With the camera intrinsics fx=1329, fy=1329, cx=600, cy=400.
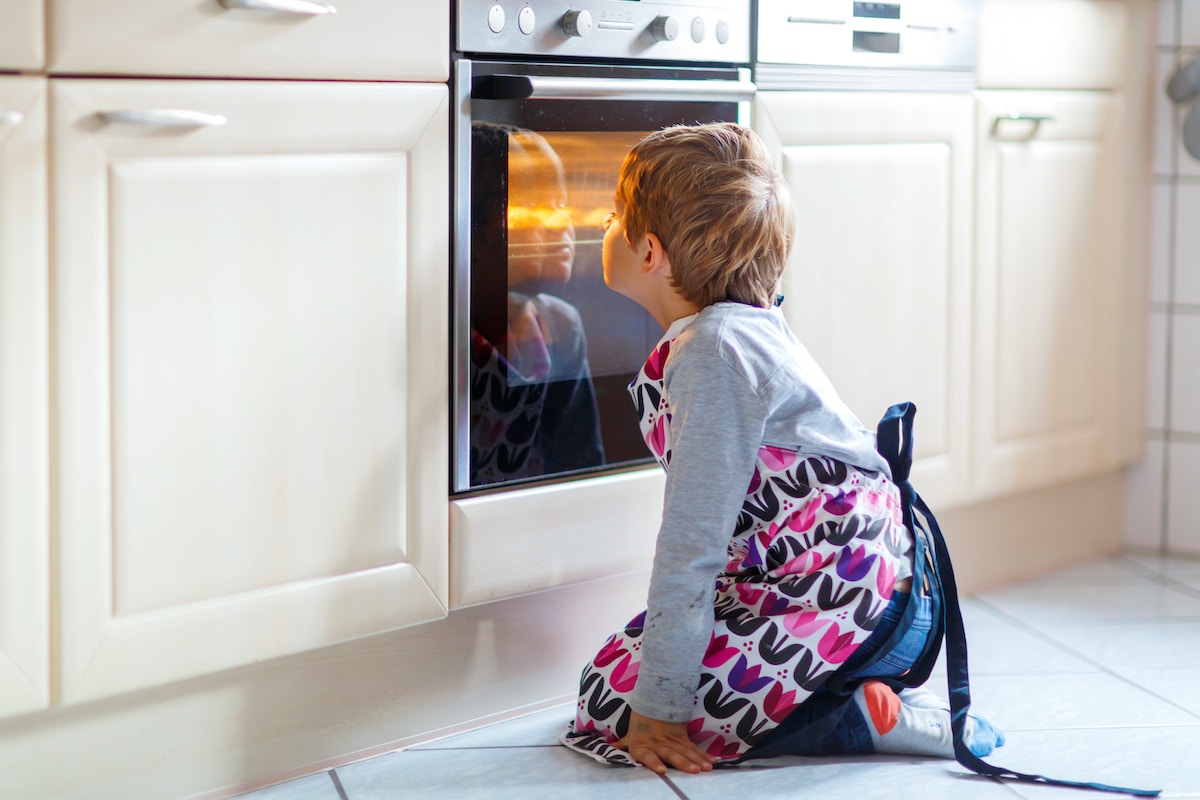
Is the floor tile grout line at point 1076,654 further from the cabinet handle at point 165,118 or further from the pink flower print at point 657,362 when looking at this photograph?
the cabinet handle at point 165,118

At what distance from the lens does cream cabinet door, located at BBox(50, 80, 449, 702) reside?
125 cm

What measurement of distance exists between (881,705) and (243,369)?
786 mm

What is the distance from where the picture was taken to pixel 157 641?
133 cm

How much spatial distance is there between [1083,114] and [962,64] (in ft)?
0.98

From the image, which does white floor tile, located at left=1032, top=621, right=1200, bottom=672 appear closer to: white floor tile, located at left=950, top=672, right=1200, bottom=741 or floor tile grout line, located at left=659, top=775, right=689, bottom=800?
white floor tile, located at left=950, top=672, right=1200, bottom=741

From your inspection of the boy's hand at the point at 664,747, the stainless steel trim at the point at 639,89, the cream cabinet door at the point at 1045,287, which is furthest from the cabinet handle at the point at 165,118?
the cream cabinet door at the point at 1045,287

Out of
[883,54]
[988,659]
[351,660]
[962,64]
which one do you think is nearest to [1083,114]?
[962,64]

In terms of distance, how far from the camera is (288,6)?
1.31 m

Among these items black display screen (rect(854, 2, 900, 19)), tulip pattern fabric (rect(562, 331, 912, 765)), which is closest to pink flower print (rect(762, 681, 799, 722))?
tulip pattern fabric (rect(562, 331, 912, 765))

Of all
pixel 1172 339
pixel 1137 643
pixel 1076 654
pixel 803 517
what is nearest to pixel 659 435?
pixel 803 517

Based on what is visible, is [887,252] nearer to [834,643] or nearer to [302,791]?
[834,643]

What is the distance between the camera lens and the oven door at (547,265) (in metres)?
1.51

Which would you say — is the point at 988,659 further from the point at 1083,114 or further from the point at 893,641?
the point at 1083,114

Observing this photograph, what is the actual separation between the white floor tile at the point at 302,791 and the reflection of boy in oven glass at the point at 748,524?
292 millimetres
